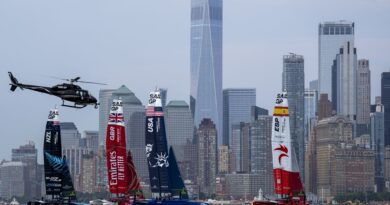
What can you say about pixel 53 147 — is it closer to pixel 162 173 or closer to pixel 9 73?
pixel 162 173

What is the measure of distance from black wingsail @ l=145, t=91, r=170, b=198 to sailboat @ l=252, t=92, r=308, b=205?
13905mm

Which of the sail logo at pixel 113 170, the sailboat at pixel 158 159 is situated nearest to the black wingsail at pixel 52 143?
the sail logo at pixel 113 170

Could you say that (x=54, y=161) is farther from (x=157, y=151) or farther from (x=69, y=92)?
(x=69, y=92)

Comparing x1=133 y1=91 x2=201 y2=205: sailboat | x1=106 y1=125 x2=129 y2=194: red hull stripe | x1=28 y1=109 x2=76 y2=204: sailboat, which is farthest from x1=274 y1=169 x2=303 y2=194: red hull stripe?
x1=28 y1=109 x2=76 y2=204: sailboat

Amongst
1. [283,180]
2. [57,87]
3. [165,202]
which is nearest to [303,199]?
[283,180]

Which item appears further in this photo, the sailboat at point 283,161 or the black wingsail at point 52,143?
the black wingsail at point 52,143

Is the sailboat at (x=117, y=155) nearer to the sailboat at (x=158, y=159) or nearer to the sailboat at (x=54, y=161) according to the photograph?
the sailboat at (x=158, y=159)

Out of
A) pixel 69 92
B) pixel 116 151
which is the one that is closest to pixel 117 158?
pixel 116 151

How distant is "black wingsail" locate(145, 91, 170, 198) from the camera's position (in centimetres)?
13888

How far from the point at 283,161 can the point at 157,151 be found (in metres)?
15.4

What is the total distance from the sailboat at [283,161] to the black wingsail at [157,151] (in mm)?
13905

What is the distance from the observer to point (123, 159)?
13888 centimetres

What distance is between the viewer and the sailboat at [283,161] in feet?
418

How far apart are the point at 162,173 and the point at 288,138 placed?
14987 millimetres
